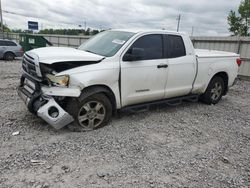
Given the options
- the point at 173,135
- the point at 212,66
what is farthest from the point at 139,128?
the point at 212,66

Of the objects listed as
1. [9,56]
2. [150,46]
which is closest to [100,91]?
[150,46]

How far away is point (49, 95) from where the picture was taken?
3.77 metres

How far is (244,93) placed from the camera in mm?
8086

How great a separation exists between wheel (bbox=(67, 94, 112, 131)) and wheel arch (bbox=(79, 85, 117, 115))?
6 cm

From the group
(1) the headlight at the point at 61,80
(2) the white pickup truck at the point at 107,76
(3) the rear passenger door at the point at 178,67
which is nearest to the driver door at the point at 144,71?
(2) the white pickup truck at the point at 107,76

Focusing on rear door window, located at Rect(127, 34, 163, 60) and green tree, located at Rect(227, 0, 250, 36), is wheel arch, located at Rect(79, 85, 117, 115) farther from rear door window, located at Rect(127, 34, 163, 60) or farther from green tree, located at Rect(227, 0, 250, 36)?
green tree, located at Rect(227, 0, 250, 36)

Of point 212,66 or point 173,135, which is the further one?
point 212,66

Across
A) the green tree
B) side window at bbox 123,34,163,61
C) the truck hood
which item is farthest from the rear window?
the green tree

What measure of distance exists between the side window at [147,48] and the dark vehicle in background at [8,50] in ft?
43.6

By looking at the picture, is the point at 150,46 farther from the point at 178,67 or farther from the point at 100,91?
the point at 100,91

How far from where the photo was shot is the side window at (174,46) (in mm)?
4994

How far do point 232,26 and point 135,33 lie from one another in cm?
3077

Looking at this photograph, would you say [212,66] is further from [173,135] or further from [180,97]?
[173,135]

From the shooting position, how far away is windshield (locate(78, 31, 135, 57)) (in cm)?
437
